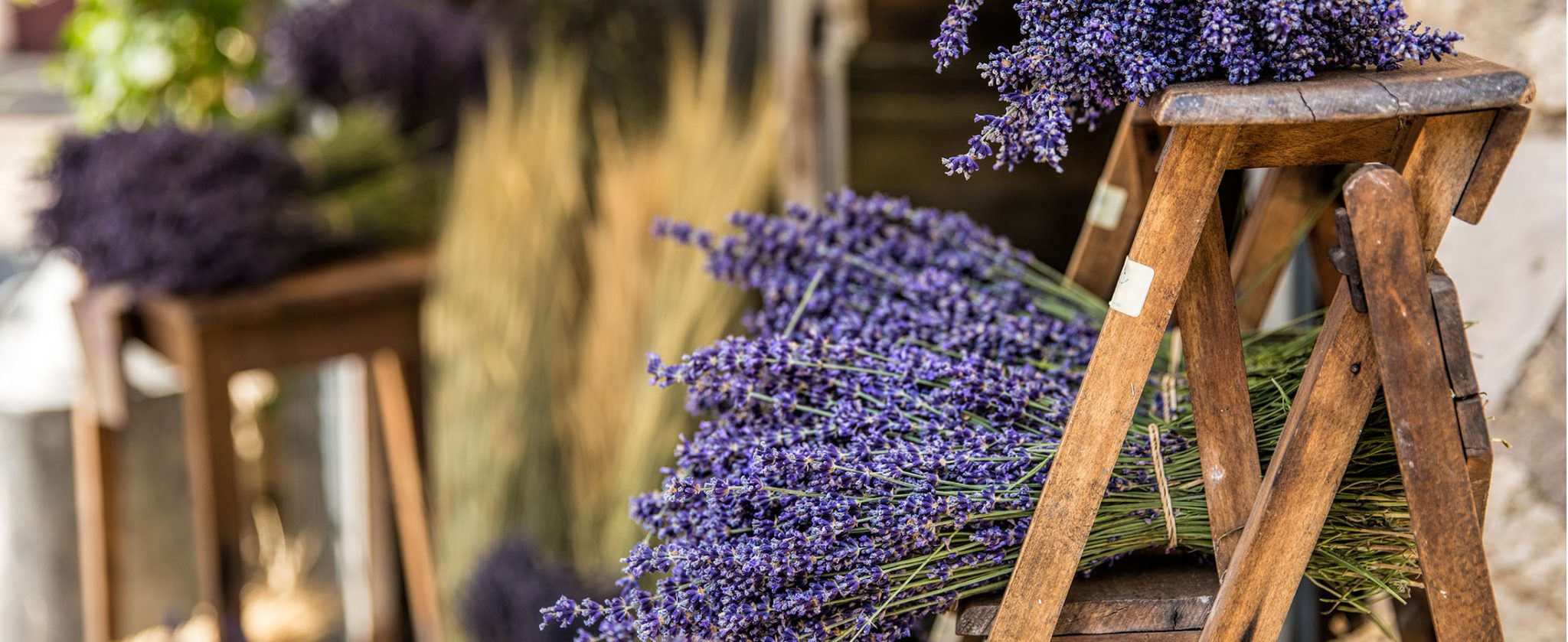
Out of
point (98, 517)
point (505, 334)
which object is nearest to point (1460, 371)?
point (505, 334)

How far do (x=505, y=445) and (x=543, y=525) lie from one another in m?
0.14

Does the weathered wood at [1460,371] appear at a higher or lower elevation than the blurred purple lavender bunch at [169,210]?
lower

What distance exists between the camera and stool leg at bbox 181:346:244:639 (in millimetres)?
1665

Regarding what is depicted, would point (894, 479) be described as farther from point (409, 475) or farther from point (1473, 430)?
point (409, 475)

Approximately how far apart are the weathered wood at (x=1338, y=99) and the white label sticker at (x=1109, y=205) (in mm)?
339

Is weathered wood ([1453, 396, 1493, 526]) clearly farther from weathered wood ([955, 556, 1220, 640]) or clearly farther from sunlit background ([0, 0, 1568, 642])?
sunlit background ([0, 0, 1568, 642])

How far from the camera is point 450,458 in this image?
1848 millimetres

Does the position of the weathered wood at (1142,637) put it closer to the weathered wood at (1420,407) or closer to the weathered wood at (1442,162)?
the weathered wood at (1420,407)

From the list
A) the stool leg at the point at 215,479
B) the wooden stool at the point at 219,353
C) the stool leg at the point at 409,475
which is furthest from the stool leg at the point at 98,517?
the stool leg at the point at 409,475

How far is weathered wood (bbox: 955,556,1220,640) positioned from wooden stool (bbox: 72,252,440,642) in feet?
4.26

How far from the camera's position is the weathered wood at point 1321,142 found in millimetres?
698

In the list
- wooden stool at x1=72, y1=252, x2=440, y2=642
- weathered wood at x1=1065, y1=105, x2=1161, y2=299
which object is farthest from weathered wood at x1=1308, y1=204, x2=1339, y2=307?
wooden stool at x1=72, y1=252, x2=440, y2=642

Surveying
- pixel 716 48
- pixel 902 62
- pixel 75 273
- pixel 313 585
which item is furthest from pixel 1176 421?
pixel 313 585

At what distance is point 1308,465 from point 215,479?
5.11ft
